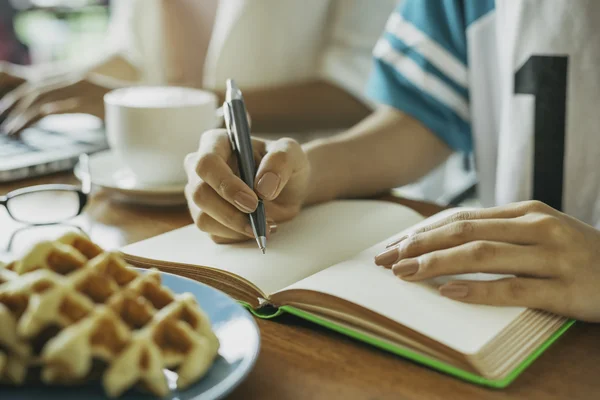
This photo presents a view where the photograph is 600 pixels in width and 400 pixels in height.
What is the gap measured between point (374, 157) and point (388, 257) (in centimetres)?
38

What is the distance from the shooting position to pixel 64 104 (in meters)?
1.22

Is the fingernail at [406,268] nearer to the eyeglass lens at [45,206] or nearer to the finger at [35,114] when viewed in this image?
the eyeglass lens at [45,206]

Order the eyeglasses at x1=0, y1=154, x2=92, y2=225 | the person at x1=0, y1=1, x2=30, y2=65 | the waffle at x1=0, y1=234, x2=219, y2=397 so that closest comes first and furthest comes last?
the waffle at x1=0, y1=234, x2=219, y2=397 → the eyeglasses at x1=0, y1=154, x2=92, y2=225 → the person at x1=0, y1=1, x2=30, y2=65

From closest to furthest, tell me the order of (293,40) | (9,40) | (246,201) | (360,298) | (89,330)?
(89,330) → (360,298) → (246,201) → (293,40) → (9,40)

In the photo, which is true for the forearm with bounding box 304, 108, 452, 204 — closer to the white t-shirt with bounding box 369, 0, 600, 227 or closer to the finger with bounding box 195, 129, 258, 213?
the white t-shirt with bounding box 369, 0, 600, 227

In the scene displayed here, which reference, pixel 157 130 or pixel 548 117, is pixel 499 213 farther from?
pixel 157 130

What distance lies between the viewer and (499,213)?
0.60m

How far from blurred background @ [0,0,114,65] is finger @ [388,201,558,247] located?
322 centimetres

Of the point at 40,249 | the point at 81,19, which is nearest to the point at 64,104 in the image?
the point at 40,249

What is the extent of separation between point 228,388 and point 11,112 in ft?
3.40

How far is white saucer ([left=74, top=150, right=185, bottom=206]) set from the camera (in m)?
0.86

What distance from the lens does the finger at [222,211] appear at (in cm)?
65

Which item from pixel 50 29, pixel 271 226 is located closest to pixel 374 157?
pixel 271 226

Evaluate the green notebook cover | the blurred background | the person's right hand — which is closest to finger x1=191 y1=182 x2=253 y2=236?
the person's right hand
